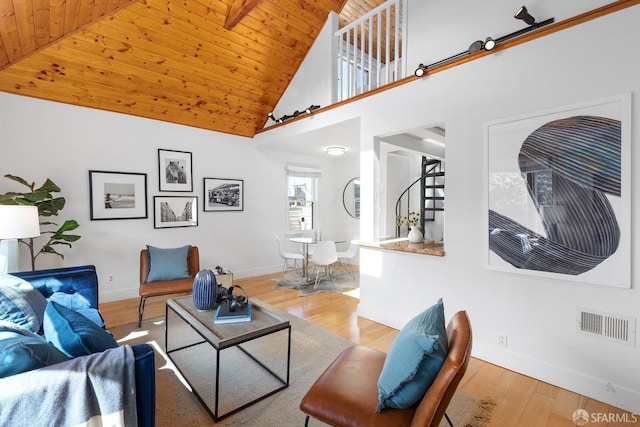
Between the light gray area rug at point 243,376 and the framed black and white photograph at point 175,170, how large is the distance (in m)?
2.10

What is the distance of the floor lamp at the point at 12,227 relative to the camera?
2379 mm

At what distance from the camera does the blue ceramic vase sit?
229 centimetres

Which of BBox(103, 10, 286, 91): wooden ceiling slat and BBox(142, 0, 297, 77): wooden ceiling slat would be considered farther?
BBox(142, 0, 297, 77): wooden ceiling slat

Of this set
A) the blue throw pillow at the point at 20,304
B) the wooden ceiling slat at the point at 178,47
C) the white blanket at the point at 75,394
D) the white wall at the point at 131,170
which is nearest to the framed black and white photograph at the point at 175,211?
the white wall at the point at 131,170

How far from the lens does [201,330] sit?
1997 millimetres

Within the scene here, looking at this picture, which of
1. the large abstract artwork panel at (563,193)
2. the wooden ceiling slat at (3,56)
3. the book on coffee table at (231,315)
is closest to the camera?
the large abstract artwork panel at (563,193)

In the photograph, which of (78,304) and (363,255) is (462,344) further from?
(78,304)

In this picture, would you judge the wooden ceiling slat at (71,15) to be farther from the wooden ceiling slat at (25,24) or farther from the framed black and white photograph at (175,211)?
the framed black and white photograph at (175,211)

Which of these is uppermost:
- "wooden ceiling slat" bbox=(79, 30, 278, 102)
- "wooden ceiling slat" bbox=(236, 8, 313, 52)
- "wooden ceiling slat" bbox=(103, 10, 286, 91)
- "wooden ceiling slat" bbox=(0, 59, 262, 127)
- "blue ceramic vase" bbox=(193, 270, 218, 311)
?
"wooden ceiling slat" bbox=(236, 8, 313, 52)

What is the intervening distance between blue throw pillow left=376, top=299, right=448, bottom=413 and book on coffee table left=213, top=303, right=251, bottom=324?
1.16 metres

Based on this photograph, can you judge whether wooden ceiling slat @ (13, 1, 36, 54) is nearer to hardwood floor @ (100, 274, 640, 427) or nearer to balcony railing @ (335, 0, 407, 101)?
hardwood floor @ (100, 274, 640, 427)

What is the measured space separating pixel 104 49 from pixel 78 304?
9.04ft

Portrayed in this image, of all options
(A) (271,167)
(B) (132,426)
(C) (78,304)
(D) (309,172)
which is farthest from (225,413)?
(D) (309,172)

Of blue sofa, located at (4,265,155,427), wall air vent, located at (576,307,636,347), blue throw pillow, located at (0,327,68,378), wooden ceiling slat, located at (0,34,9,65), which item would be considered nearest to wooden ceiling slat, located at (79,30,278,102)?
wooden ceiling slat, located at (0,34,9,65)
